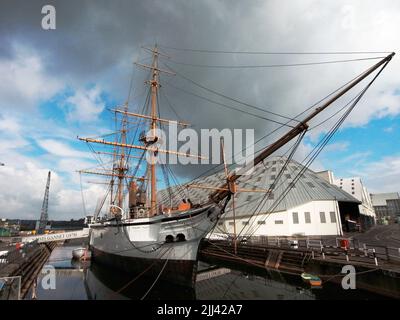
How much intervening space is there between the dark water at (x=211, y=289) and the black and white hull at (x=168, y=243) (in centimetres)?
92

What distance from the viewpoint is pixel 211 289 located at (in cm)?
1683

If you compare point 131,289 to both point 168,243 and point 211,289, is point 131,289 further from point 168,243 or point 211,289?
point 211,289

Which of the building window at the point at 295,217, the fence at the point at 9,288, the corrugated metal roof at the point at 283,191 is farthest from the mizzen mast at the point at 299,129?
the building window at the point at 295,217

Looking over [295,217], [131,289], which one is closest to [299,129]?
[131,289]

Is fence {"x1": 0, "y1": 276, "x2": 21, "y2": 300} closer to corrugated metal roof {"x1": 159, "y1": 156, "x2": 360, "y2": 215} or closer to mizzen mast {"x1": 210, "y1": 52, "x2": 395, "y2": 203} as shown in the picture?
mizzen mast {"x1": 210, "y1": 52, "x2": 395, "y2": 203}

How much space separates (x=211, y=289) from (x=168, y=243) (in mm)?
4358

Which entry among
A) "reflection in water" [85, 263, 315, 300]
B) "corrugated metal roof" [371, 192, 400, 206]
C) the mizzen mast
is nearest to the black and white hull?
"reflection in water" [85, 263, 315, 300]

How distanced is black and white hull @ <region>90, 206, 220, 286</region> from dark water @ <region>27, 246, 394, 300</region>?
919 millimetres

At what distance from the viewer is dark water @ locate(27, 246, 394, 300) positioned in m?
14.5

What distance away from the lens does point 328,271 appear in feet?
53.0

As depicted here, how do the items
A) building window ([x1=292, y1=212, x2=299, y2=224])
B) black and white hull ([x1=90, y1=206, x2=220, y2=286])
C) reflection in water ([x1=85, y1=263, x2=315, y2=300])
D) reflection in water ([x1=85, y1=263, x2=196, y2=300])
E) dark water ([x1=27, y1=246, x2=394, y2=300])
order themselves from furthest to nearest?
1. building window ([x1=292, y1=212, x2=299, y2=224])
2. black and white hull ([x1=90, y1=206, x2=220, y2=286])
3. reflection in water ([x1=85, y1=263, x2=196, y2=300])
4. reflection in water ([x1=85, y1=263, x2=315, y2=300])
5. dark water ([x1=27, y1=246, x2=394, y2=300])

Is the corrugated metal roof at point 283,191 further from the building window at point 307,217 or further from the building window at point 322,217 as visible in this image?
the building window at point 322,217
